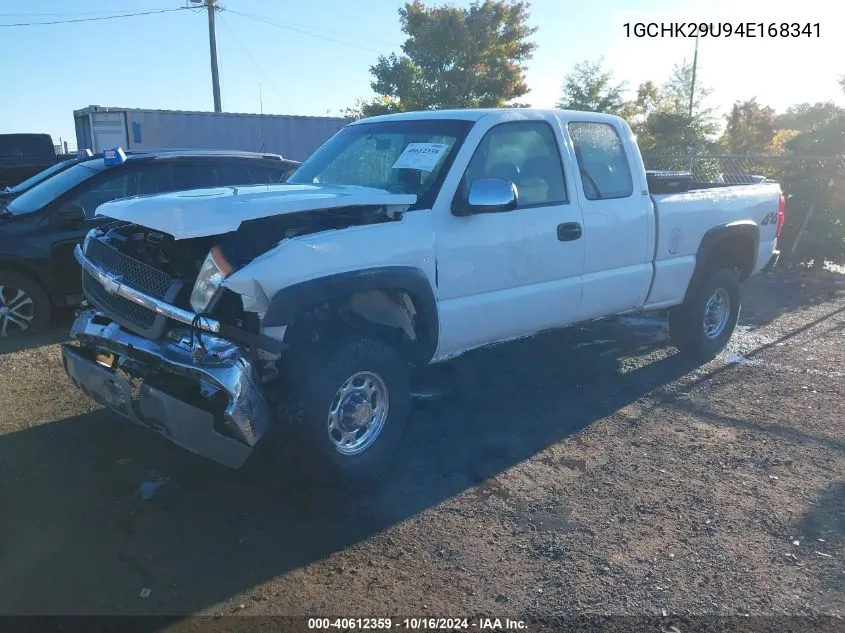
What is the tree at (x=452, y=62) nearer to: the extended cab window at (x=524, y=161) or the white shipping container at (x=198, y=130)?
the white shipping container at (x=198, y=130)

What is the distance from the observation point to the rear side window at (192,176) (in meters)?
7.66

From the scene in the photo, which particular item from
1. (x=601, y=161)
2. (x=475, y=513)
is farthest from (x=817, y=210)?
(x=475, y=513)

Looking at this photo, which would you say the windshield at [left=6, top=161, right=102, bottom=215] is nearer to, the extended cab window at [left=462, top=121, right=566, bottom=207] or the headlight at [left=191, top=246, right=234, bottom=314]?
the headlight at [left=191, top=246, right=234, bottom=314]

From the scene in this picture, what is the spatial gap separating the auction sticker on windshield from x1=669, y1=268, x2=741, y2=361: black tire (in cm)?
296

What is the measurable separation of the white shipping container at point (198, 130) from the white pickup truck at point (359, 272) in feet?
43.7

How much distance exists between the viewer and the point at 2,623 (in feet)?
9.73

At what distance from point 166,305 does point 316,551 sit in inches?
56.1

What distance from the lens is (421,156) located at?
473 centimetres

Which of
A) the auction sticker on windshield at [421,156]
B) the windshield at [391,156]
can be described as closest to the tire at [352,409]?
the windshield at [391,156]

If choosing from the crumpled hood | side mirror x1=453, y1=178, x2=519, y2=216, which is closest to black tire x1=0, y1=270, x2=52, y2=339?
the crumpled hood

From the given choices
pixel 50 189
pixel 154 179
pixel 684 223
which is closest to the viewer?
pixel 684 223

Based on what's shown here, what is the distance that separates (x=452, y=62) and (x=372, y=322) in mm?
25196

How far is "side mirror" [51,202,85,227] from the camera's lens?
22.5 ft

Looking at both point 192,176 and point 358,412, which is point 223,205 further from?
point 192,176
